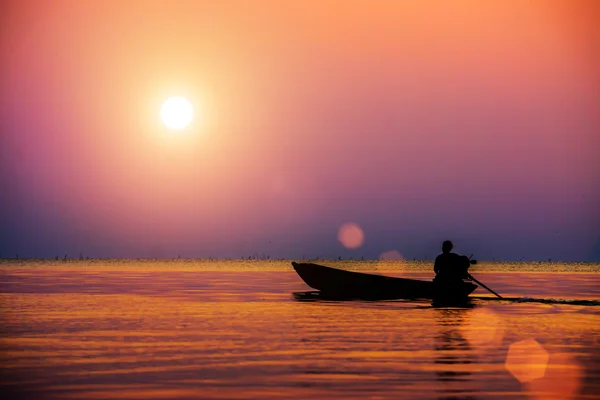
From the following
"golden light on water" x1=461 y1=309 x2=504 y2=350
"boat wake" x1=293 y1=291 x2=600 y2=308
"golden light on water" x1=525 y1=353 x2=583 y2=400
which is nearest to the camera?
"golden light on water" x1=525 y1=353 x2=583 y2=400

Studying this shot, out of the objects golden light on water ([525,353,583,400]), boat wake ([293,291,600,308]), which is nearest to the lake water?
golden light on water ([525,353,583,400])

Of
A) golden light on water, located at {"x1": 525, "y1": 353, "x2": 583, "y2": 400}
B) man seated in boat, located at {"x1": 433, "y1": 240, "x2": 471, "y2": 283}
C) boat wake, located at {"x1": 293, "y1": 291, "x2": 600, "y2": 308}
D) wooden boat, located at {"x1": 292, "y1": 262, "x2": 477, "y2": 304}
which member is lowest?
golden light on water, located at {"x1": 525, "y1": 353, "x2": 583, "y2": 400}

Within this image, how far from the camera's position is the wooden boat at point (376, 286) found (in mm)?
42719

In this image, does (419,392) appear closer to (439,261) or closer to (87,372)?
(87,372)

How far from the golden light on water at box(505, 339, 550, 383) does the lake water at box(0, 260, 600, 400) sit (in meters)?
0.02

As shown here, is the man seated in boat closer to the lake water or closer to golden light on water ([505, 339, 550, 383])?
the lake water

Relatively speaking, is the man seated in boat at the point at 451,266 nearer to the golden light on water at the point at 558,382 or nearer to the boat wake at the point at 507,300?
the boat wake at the point at 507,300

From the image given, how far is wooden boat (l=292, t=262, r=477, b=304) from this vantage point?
42.7 m

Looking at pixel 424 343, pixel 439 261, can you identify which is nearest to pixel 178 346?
pixel 424 343

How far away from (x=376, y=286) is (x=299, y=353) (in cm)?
2473

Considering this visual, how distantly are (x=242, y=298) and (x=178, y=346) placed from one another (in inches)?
1002

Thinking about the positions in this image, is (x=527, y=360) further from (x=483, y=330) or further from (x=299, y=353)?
(x=483, y=330)

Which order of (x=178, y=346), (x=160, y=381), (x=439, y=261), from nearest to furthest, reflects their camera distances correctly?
(x=160, y=381)
(x=178, y=346)
(x=439, y=261)

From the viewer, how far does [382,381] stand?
18500 mm
